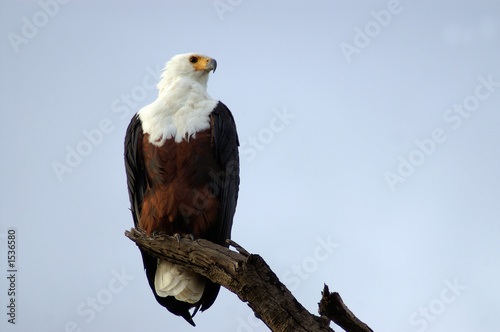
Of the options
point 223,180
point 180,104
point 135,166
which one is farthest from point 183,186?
point 180,104

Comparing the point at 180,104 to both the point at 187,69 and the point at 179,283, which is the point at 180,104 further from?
the point at 179,283

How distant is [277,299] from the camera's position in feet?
13.6

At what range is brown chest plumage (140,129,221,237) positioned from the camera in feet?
17.6

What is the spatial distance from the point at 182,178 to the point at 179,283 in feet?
3.26

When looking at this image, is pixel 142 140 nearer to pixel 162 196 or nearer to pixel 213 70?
pixel 162 196

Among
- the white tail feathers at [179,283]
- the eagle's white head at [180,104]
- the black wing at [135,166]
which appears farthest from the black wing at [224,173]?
the black wing at [135,166]

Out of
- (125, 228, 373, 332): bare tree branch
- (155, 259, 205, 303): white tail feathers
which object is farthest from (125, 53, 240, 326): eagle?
(125, 228, 373, 332): bare tree branch

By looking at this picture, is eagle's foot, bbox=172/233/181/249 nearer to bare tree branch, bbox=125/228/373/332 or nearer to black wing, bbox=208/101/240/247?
bare tree branch, bbox=125/228/373/332

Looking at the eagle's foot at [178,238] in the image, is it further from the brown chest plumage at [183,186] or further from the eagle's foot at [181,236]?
the brown chest plumage at [183,186]

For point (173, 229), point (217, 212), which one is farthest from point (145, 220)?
point (217, 212)

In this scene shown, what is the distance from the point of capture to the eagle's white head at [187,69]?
619 centimetres

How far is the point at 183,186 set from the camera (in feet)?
17.5

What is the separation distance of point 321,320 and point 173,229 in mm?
1917

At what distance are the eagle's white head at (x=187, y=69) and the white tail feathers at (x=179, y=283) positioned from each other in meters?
1.85
